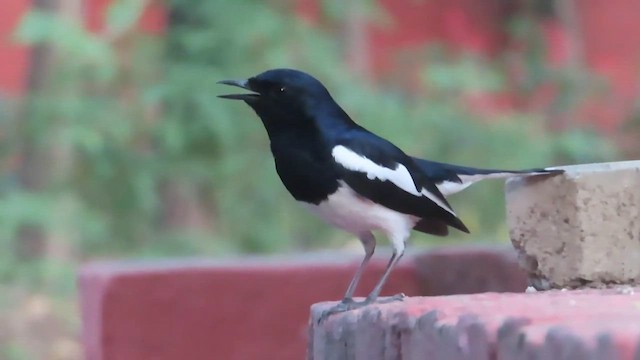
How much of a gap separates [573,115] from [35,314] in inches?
123

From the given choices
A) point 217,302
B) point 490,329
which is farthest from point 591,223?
point 217,302

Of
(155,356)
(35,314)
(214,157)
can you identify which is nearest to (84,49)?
(214,157)

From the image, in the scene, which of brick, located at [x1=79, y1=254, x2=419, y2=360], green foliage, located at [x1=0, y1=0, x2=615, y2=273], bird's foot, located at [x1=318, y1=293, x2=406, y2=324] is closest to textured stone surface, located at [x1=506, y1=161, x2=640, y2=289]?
bird's foot, located at [x1=318, y1=293, x2=406, y2=324]

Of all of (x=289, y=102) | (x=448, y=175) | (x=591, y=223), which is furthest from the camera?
(x=448, y=175)

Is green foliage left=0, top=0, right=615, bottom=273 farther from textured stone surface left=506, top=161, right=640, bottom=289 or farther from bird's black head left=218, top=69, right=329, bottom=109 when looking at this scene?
textured stone surface left=506, top=161, right=640, bottom=289

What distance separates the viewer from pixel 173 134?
4.64 meters

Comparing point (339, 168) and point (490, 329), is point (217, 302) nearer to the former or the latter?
point (339, 168)

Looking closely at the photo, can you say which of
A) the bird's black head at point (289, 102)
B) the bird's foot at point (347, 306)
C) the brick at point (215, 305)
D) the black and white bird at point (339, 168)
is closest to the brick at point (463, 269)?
the brick at point (215, 305)

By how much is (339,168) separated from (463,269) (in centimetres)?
89

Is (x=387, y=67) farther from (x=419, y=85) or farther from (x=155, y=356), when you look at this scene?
(x=155, y=356)

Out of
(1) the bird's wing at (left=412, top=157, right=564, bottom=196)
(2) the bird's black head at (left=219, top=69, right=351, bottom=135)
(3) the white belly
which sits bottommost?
(3) the white belly

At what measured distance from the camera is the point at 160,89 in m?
4.70

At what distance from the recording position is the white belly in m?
2.19

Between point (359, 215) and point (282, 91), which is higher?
point (282, 91)
